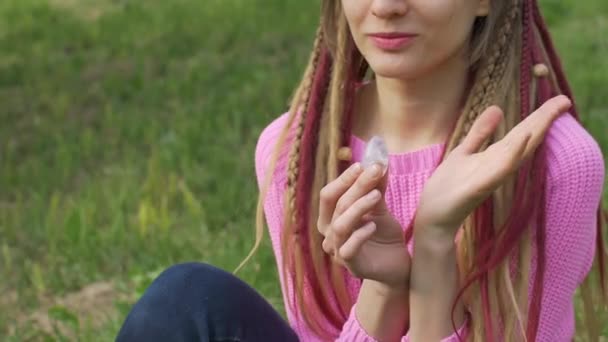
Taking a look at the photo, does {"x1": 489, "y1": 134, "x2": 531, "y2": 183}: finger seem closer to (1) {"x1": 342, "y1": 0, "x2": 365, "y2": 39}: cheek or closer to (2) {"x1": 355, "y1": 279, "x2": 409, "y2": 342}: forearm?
(2) {"x1": 355, "y1": 279, "x2": 409, "y2": 342}: forearm

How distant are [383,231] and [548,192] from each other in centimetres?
31

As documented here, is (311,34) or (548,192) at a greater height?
(548,192)

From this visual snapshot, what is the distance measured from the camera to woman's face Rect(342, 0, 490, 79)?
205 cm

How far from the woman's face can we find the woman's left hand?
184mm

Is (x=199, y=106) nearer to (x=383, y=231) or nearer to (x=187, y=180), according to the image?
(x=187, y=180)

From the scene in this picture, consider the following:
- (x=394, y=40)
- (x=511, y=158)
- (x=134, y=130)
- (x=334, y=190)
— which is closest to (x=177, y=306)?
(x=334, y=190)

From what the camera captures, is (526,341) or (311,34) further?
(311,34)

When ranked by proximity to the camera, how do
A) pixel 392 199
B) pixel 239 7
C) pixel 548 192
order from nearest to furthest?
1. pixel 548 192
2. pixel 392 199
3. pixel 239 7

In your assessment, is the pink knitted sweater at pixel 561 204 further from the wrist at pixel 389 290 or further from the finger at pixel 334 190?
the finger at pixel 334 190

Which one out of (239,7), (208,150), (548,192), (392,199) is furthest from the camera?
(239,7)

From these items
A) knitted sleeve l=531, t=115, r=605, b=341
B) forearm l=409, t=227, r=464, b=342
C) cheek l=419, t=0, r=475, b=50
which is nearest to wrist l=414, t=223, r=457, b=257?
forearm l=409, t=227, r=464, b=342

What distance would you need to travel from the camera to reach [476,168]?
6.09 ft

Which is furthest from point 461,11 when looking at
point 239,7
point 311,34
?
point 239,7

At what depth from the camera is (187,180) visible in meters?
4.34
